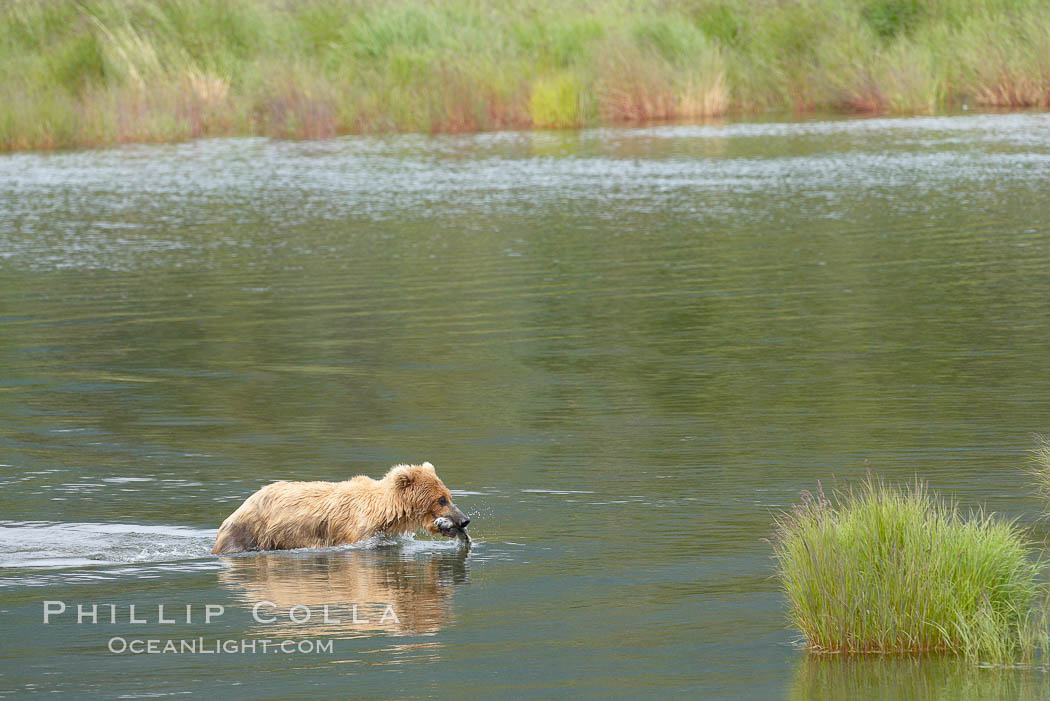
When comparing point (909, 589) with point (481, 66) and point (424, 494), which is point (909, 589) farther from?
point (481, 66)

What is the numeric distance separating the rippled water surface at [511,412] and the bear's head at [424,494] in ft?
1.00

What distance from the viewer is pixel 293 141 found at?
1748 inches

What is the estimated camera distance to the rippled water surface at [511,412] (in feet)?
25.6

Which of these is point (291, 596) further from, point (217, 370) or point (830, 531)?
point (217, 370)

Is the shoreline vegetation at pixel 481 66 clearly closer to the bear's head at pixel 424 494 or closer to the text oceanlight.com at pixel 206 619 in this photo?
the bear's head at pixel 424 494

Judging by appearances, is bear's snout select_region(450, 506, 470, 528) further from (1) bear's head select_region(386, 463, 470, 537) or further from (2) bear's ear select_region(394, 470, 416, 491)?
(2) bear's ear select_region(394, 470, 416, 491)

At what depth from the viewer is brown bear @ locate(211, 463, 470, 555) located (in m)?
9.48

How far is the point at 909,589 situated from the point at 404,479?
10.4 feet

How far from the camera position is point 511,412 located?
44.3 feet

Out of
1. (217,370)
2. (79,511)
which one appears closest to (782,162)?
(217,370)

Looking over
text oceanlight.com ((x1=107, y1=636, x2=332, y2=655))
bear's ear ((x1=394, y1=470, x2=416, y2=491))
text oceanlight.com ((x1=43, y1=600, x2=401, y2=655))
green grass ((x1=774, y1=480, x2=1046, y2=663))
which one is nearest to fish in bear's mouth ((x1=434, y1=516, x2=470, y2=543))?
bear's ear ((x1=394, y1=470, x2=416, y2=491))

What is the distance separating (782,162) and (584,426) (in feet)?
76.2

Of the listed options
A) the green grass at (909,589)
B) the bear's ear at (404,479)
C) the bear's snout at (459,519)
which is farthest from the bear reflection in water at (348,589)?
the green grass at (909,589)

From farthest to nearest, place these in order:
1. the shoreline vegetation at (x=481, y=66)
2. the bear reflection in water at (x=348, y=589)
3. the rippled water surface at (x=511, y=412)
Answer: the shoreline vegetation at (x=481, y=66), the bear reflection in water at (x=348, y=589), the rippled water surface at (x=511, y=412)
